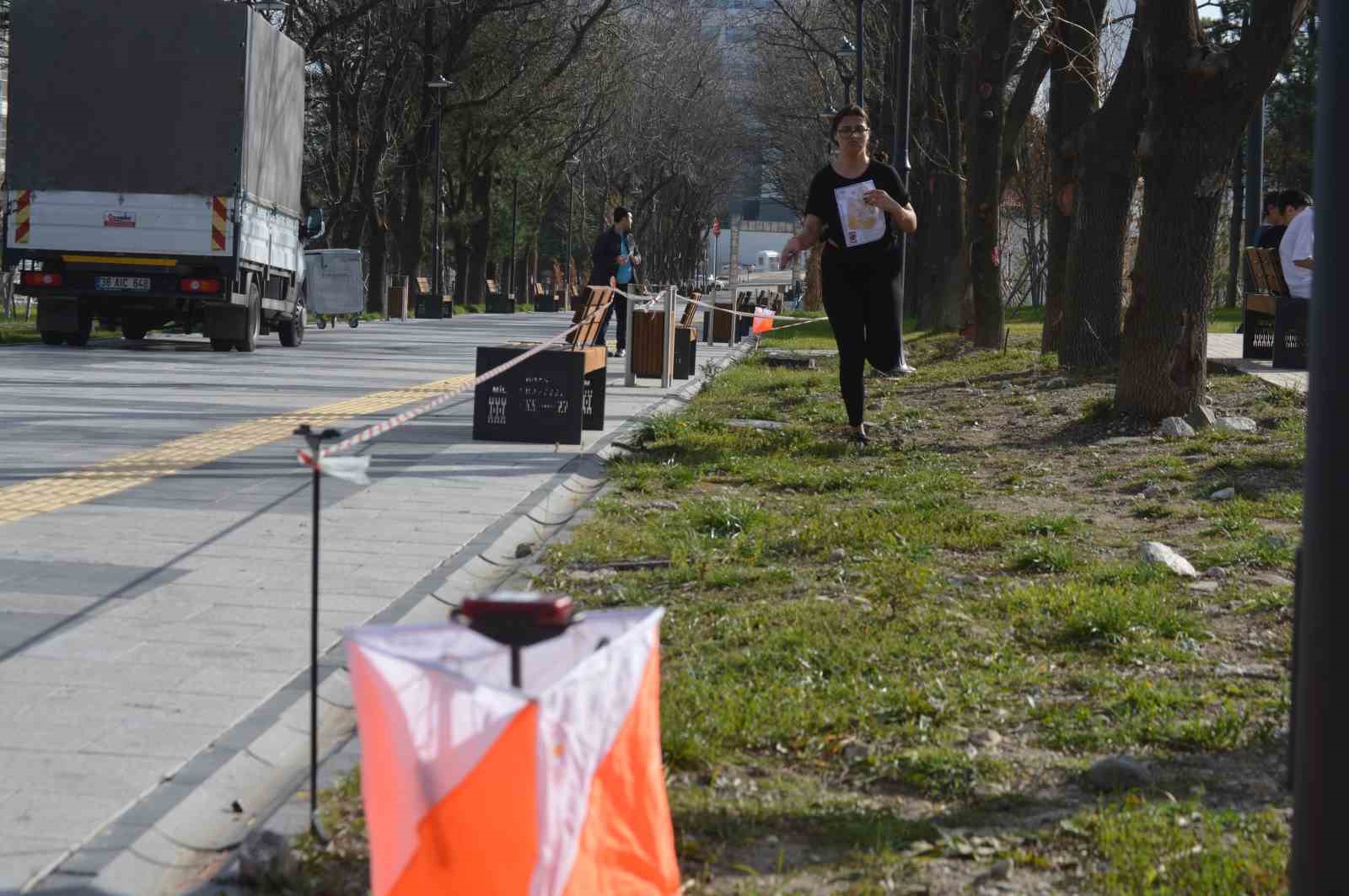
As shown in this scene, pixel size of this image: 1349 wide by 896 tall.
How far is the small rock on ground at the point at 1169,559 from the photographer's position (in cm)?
703

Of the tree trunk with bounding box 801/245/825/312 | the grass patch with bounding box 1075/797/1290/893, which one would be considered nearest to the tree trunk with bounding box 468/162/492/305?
the tree trunk with bounding box 801/245/825/312

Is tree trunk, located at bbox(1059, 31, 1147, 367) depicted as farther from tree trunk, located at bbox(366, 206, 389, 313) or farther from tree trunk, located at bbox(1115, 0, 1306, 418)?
tree trunk, located at bbox(366, 206, 389, 313)

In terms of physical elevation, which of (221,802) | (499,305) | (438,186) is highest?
(438,186)

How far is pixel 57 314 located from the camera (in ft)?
71.2

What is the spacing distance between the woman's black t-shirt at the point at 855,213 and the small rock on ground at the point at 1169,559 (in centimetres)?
430

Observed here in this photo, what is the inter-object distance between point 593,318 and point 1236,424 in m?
4.56

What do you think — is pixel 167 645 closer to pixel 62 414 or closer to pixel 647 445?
pixel 647 445

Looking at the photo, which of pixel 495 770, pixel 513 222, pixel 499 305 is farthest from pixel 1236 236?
pixel 495 770

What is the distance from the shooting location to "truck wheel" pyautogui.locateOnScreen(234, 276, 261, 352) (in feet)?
75.1

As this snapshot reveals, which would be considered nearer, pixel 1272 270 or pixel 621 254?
pixel 1272 270

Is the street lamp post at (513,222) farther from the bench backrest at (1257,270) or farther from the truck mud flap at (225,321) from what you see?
the bench backrest at (1257,270)

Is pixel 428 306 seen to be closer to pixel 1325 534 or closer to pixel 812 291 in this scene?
pixel 812 291

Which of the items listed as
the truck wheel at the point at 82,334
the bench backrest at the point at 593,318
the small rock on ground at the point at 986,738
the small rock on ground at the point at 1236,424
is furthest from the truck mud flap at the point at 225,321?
the small rock on ground at the point at 986,738

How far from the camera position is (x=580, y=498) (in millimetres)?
9594
